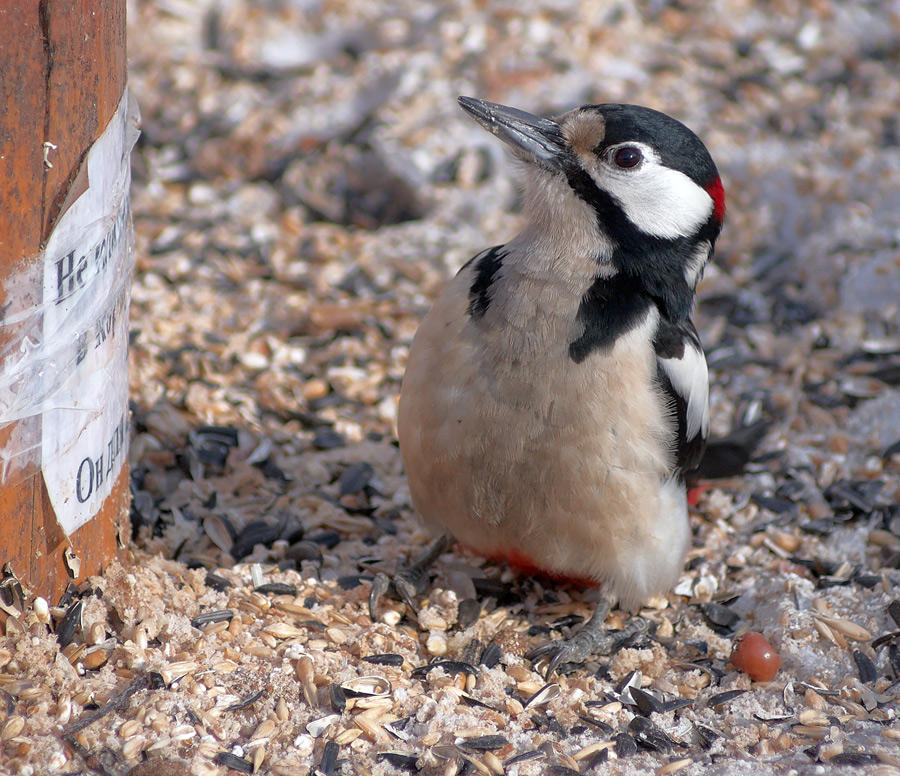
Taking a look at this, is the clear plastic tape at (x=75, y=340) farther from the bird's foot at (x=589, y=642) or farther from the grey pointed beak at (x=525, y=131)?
the bird's foot at (x=589, y=642)

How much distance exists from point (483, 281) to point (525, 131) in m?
0.46

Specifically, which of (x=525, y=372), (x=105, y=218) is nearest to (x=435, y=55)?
(x=525, y=372)

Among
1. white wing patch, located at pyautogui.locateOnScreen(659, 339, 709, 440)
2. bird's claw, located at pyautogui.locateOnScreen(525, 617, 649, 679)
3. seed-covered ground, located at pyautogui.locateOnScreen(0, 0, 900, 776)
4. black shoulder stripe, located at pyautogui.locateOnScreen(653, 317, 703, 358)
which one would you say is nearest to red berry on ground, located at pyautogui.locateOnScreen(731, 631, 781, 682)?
seed-covered ground, located at pyautogui.locateOnScreen(0, 0, 900, 776)

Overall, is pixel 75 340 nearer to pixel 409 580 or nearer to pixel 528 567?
pixel 409 580

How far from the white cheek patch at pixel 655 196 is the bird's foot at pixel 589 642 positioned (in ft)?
3.79

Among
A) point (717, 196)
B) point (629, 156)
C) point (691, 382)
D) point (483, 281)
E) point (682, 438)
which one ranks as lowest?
point (682, 438)

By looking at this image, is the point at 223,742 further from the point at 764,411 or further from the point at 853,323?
the point at 853,323

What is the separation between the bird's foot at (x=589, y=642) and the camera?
9.69ft

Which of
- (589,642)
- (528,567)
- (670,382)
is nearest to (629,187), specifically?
(670,382)

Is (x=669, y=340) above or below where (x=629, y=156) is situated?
below

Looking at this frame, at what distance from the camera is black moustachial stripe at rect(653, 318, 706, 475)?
2.86m

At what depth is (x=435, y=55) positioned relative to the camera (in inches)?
228

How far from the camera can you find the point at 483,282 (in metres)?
2.92

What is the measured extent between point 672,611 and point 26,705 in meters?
1.92
